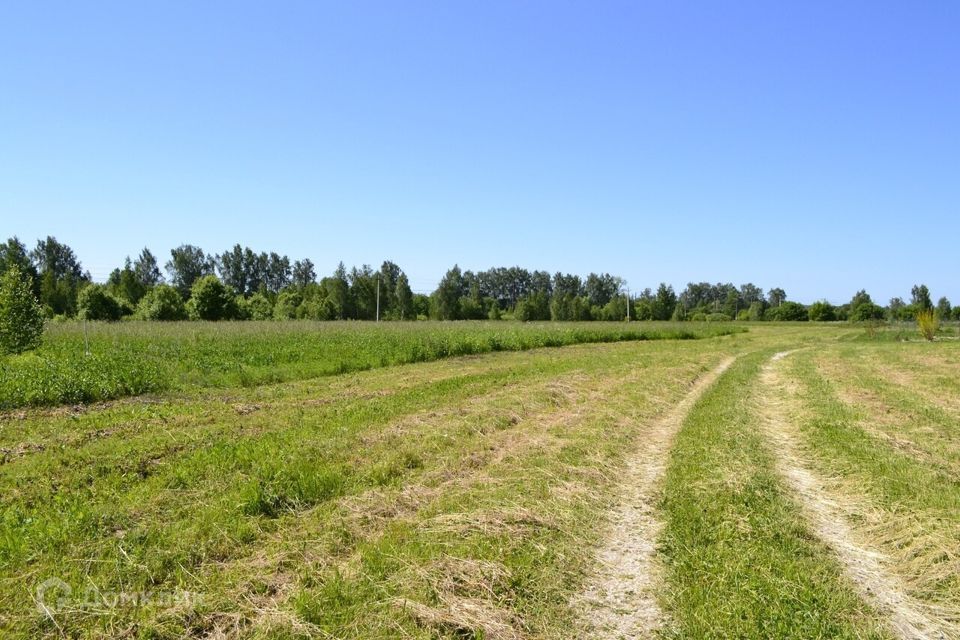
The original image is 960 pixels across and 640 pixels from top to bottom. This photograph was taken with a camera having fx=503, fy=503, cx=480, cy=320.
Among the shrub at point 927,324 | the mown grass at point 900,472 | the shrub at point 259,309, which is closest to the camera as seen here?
the mown grass at point 900,472

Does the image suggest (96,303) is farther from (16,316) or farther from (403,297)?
(403,297)

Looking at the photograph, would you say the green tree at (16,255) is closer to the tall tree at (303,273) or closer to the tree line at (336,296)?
the tree line at (336,296)

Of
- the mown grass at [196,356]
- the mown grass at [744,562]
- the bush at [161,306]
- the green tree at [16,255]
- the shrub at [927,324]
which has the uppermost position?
the green tree at [16,255]

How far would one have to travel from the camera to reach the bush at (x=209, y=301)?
5633 centimetres

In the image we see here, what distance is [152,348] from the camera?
19797 millimetres

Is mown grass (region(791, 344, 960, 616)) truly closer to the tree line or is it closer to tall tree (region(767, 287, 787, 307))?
the tree line

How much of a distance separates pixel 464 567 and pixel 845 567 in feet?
11.4

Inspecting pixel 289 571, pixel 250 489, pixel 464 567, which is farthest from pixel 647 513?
pixel 250 489

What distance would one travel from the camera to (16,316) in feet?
58.0

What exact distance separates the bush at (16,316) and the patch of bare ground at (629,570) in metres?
21.0

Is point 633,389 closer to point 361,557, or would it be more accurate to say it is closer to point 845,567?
point 845,567

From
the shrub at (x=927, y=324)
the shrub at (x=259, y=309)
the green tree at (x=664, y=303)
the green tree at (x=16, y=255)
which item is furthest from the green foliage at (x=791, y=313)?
the green tree at (x=16, y=255)

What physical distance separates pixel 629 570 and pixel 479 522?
1552 mm

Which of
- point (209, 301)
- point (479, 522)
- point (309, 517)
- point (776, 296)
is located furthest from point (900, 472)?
point (776, 296)
